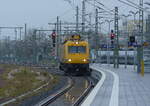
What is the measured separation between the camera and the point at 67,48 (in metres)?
44.2

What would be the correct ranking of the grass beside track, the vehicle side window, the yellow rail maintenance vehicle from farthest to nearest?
the vehicle side window
the yellow rail maintenance vehicle
the grass beside track

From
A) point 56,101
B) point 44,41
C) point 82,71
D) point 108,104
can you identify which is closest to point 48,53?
point 44,41

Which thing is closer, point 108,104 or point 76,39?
point 108,104

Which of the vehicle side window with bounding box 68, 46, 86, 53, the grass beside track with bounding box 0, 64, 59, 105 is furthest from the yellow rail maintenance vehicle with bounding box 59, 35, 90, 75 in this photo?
the grass beside track with bounding box 0, 64, 59, 105

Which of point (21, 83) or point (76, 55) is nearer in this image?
point (21, 83)

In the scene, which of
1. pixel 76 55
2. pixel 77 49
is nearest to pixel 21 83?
pixel 76 55

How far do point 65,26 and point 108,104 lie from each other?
5348 centimetres

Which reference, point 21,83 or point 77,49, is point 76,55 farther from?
point 21,83

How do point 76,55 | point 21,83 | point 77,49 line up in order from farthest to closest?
point 77,49, point 76,55, point 21,83

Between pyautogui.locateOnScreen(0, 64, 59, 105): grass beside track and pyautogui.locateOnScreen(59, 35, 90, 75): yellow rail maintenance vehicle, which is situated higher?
pyautogui.locateOnScreen(59, 35, 90, 75): yellow rail maintenance vehicle

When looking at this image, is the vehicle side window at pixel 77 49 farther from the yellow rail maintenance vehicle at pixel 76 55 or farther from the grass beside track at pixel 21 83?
the grass beside track at pixel 21 83

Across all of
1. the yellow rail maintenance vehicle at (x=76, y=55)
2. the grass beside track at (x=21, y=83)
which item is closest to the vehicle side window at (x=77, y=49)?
the yellow rail maintenance vehicle at (x=76, y=55)

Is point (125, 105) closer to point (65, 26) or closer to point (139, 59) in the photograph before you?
point (139, 59)

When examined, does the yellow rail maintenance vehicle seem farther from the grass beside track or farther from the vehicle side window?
the grass beside track
